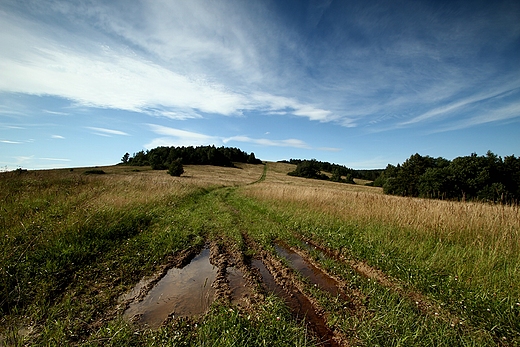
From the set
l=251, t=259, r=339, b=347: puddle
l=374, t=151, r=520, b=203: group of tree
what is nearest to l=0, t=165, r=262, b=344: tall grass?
l=251, t=259, r=339, b=347: puddle

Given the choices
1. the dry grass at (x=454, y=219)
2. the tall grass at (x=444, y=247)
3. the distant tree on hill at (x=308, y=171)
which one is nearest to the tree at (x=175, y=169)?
the tall grass at (x=444, y=247)

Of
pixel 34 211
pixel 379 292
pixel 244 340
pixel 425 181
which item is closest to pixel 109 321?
pixel 244 340

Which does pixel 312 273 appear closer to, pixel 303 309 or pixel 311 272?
pixel 311 272

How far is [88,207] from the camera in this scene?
8328 millimetres

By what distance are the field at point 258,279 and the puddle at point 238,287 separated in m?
0.02

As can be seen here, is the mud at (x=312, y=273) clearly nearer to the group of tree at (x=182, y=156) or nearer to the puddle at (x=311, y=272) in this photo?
the puddle at (x=311, y=272)

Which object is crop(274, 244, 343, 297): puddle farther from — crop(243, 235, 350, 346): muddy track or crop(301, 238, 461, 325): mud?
crop(301, 238, 461, 325): mud

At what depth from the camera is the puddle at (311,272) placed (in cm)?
468

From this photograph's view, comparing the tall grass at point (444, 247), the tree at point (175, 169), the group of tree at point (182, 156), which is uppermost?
the group of tree at point (182, 156)

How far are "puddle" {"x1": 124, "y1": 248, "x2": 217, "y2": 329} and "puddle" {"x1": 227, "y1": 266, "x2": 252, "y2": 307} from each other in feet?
1.29

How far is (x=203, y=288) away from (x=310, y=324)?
228 centimetres

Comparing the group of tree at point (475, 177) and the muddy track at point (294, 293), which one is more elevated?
the group of tree at point (475, 177)

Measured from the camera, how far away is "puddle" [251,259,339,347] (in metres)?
3.26

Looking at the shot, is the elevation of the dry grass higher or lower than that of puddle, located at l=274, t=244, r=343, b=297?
higher
